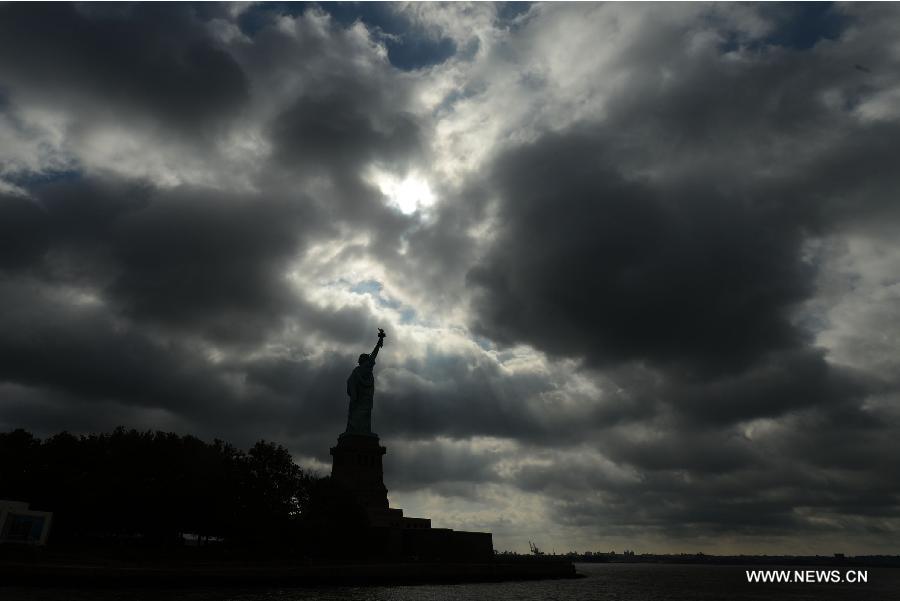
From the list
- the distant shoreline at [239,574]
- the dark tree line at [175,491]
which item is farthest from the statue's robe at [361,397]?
the distant shoreline at [239,574]

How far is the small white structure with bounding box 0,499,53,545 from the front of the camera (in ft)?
180

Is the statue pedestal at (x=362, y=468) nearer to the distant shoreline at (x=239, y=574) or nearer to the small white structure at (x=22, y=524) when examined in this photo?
the distant shoreline at (x=239, y=574)

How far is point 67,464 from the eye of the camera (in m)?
71.5

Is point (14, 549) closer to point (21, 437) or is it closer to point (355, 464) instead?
point (21, 437)

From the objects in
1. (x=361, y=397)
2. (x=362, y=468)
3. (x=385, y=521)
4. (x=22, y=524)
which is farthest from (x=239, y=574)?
(x=361, y=397)

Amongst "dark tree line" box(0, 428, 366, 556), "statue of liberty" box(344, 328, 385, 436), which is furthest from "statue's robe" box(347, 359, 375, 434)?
"dark tree line" box(0, 428, 366, 556)

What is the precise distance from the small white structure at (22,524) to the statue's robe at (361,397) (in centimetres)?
3266

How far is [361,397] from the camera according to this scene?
3248 inches

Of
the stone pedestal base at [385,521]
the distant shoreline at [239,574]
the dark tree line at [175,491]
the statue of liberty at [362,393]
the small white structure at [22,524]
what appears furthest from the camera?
the statue of liberty at [362,393]

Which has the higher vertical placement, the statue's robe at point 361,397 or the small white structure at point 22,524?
the statue's robe at point 361,397

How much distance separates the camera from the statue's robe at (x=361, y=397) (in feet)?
265

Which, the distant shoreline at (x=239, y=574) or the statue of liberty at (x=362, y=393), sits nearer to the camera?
the distant shoreline at (x=239, y=574)

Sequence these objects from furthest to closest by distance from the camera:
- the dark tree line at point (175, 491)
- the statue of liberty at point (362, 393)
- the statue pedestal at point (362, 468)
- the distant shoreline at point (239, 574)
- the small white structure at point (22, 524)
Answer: the statue of liberty at point (362, 393) → the statue pedestal at point (362, 468) → the dark tree line at point (175, 491) → the small white structure at point (22, 524) → the distant shoreline at point (239, 574)

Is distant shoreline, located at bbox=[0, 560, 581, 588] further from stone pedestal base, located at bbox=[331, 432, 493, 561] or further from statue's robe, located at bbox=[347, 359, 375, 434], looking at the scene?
statue's robe, located at bbox=[347, 359, 375, 434]
